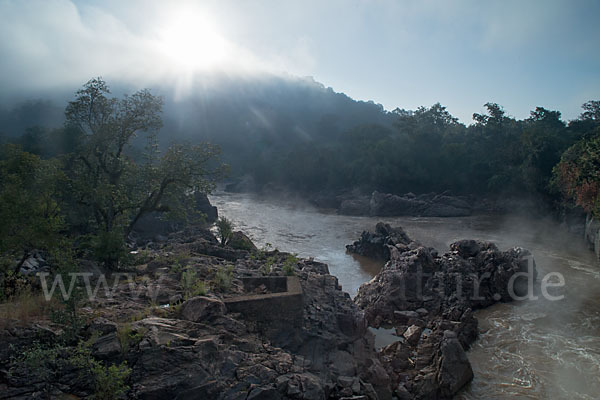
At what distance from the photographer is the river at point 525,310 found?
809 cm

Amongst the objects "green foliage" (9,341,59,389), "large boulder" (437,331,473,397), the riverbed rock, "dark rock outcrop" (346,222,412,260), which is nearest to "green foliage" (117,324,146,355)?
"green foliage" (9,341,59,389)

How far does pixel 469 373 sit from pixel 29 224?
892 cm

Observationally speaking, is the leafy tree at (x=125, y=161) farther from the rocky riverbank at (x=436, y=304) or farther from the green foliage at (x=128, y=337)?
the rocky riverbank at (x=436, y=304)

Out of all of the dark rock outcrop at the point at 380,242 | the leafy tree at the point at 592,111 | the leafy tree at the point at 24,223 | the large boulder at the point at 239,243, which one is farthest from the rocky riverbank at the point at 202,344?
the leafy tree at the point at 592,111

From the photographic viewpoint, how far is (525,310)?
12.0 meters

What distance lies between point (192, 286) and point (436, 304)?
8.06m

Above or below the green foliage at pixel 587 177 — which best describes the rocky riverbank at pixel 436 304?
below

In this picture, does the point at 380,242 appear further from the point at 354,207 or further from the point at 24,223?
the point at 354,207

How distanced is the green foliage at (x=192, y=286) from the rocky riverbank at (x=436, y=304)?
13.3 feet

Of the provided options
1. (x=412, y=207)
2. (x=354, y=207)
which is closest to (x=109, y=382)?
(x=412, y=207)

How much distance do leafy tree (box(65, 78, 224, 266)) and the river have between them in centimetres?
786

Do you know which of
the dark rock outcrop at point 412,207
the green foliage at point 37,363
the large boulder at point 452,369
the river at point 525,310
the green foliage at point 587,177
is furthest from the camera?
the dark rock outcrop at point 412,207

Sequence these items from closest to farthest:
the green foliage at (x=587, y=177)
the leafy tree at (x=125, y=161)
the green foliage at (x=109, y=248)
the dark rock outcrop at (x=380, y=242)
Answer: the green foliage at (x=109, y=248) → the leafy tree at (x=125, y=161) → the green foliage at (x=587, y=177) → the dark rock outcrop at (x=380, y=242)

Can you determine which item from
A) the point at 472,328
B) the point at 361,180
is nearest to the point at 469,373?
the point at 472,328
